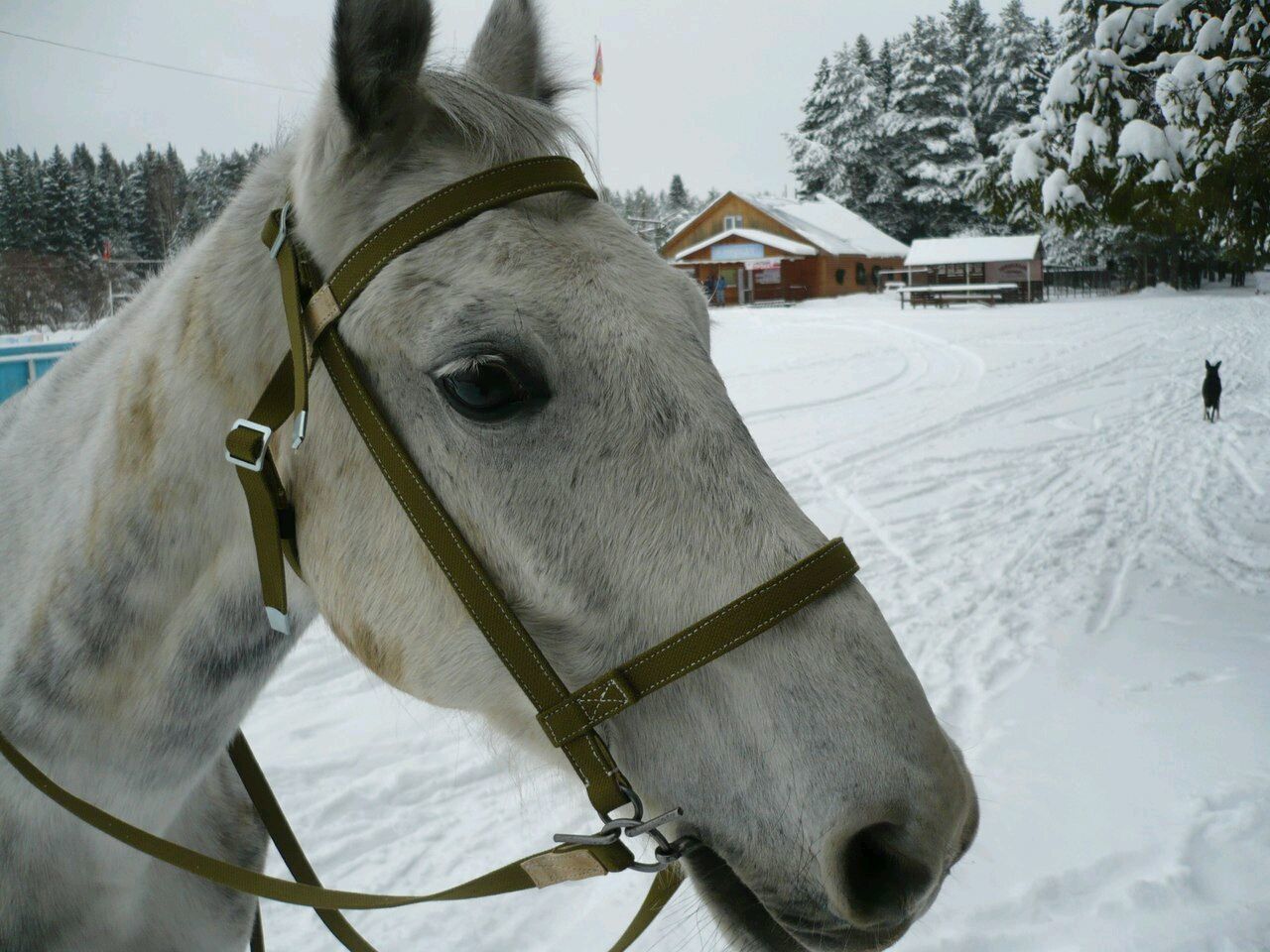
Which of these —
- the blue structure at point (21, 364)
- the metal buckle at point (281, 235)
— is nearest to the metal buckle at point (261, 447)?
the metal buckle at point (281, 235)

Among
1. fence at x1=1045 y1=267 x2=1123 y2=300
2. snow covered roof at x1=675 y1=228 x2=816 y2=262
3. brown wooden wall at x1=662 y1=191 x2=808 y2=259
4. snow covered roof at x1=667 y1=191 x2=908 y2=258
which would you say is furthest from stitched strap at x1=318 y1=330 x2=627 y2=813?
fence at x1=1045 y1=267 x2=1123 y2=300

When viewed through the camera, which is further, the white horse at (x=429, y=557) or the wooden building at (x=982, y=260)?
the wooden building at (x=982, y=260)

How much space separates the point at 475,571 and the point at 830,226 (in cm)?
4840

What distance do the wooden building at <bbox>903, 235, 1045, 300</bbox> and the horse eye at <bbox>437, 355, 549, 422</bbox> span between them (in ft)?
142

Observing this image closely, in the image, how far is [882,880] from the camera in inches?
47.4

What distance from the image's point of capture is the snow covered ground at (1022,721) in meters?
3.03

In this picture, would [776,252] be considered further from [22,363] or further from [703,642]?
[703,642]

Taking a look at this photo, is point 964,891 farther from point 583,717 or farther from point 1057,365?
point 1057,365

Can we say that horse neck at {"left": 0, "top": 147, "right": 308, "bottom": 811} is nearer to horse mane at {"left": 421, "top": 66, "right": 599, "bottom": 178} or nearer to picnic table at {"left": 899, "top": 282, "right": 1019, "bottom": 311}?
horse mane at {"left": 421, "top": 66, "right": 599, "bottom": 178}

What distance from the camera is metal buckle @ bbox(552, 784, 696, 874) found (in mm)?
1257

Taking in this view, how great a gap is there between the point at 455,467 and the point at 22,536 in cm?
107

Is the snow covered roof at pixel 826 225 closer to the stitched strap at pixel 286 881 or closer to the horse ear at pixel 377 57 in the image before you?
the horse ear at pixel 377 57

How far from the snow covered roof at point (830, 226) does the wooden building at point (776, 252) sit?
2.2 inches

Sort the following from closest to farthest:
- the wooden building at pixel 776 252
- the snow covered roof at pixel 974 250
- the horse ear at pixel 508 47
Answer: the horse ear at pixel 508 47
the snow covered roof at pixel 974 250
the wooden building at pixel 776 252
